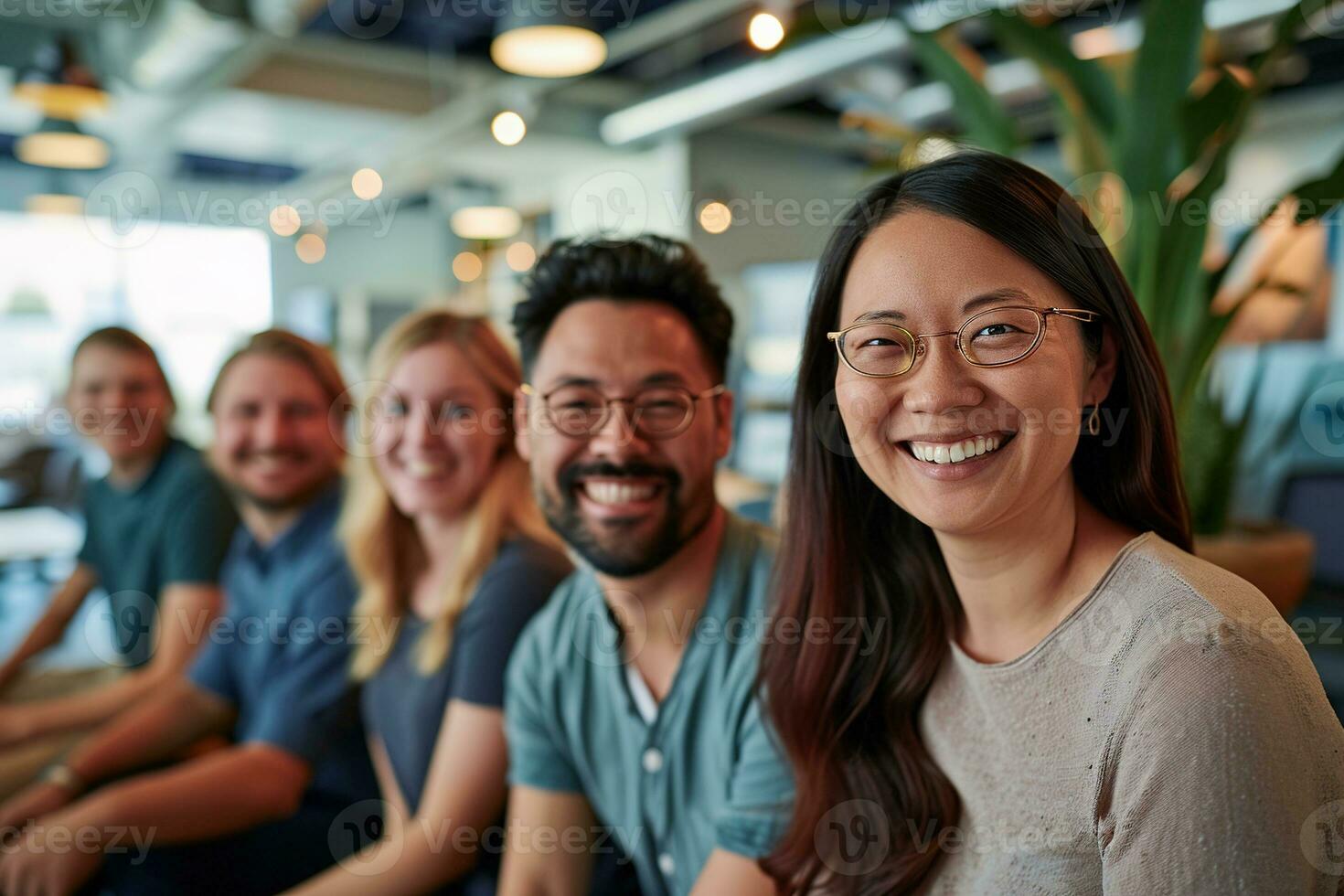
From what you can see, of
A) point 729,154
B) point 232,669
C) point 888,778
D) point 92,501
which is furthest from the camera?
point 729,154

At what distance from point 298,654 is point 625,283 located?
1.11m

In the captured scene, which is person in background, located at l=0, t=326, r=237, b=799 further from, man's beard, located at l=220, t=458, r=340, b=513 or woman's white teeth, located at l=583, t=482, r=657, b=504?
woman's white teeth, located at l=583, t=482, r=657, b=504

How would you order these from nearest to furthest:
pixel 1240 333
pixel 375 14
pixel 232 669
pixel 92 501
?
pixel 232 669 < pixel 92 501 < pixel 375 14 < pixel 1240 333

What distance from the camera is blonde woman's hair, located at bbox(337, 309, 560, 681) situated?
1.65m

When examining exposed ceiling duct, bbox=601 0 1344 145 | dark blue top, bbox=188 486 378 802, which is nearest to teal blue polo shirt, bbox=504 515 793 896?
dark blue top, bbox=188 486 378 802

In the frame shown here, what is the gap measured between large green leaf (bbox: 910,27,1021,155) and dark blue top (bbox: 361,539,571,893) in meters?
1.04

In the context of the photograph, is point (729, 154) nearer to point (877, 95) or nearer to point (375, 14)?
point (877, 95)

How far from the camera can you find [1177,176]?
141cm

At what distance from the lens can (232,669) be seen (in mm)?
2146

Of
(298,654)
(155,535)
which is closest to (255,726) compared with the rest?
(298,654)

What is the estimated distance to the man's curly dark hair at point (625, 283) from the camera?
4.38 ft

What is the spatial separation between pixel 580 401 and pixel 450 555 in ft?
1.88

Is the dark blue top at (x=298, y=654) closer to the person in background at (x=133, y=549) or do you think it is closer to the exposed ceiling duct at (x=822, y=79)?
the person in background at (x=133, y=549)

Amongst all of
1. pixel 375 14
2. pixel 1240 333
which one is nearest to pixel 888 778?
pixel 375 14
